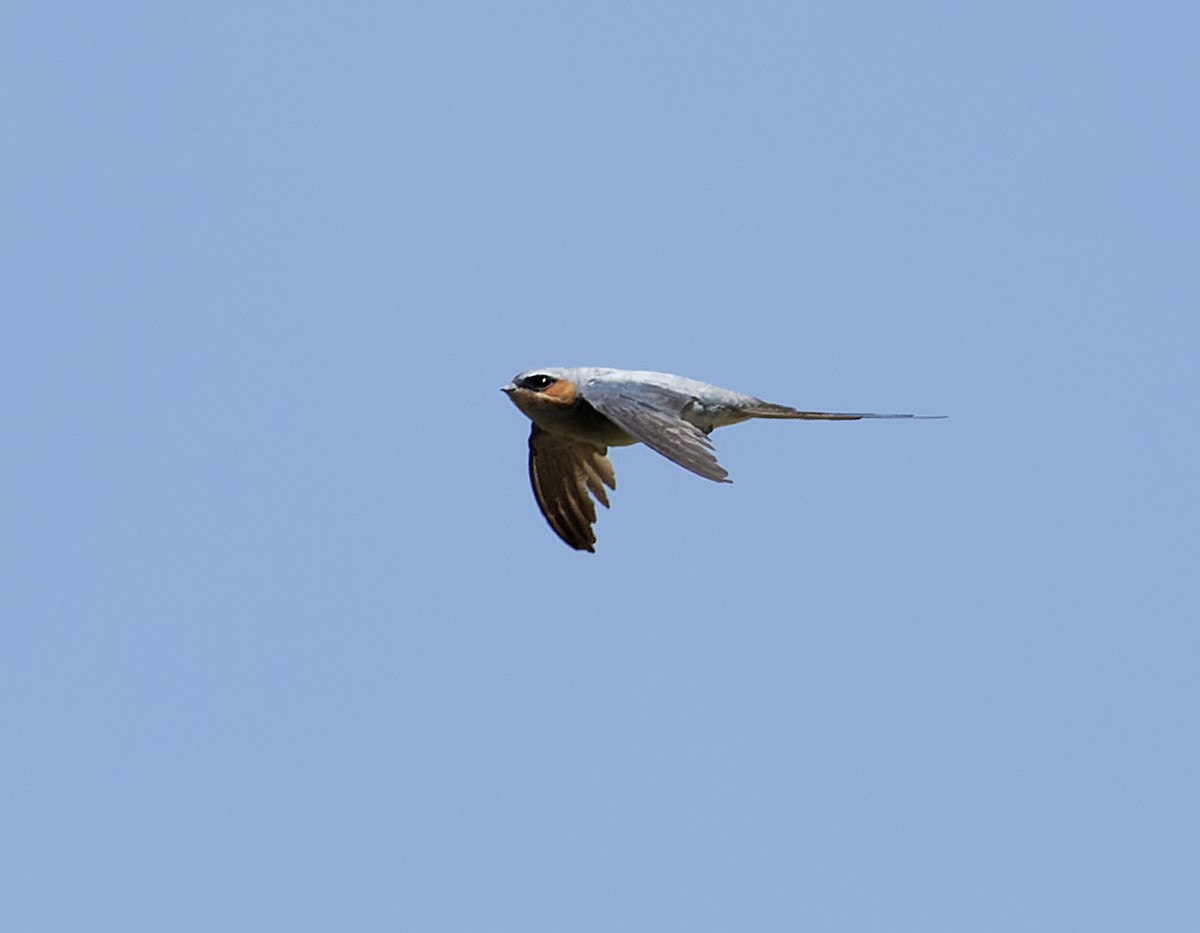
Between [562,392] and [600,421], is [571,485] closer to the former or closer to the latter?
[600,421]

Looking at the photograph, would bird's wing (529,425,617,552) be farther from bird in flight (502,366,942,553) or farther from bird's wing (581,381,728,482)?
bird's wing (581,381,728,482)

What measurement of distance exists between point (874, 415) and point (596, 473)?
175 inches

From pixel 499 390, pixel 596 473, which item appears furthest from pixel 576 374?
pixel 596 473

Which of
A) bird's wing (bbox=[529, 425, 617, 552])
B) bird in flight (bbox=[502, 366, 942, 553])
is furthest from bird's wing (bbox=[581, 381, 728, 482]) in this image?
bird's wing (bbox=[529, 425, 617, 552])

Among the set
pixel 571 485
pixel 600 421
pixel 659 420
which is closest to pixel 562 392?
pixel 600 421

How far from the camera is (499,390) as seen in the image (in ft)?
74.0

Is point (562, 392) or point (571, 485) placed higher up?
point (562, 392)

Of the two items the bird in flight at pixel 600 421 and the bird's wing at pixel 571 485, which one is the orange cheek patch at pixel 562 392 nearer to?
the bird in flight at pixel 600 421

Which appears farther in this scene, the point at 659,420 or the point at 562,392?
the point at 562,392

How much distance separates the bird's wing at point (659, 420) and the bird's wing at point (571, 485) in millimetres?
2721

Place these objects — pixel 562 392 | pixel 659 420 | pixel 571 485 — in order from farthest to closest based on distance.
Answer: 1. pixel 571 485
2. pixel 562 392
3. pixel 659 420

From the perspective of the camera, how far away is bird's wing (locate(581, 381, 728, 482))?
19.1 meters

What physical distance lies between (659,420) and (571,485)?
4193 millimetres

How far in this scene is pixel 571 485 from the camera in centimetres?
2445
